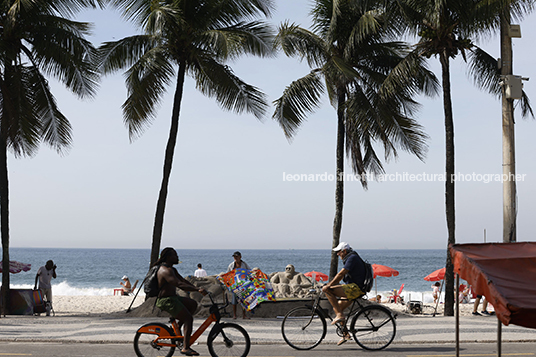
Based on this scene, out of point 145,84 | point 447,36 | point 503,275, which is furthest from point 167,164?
point 503,275

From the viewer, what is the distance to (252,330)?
12.2 metres

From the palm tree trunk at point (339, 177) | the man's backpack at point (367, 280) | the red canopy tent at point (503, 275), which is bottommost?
the man's backpack at point (367, 280)

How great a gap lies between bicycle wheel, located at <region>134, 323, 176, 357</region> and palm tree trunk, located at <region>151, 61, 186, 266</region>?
855 centimetres

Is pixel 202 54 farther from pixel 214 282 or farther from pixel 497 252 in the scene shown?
pixel 497 252

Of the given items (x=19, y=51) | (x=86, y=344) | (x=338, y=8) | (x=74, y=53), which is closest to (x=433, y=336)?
(x=86, y=344)

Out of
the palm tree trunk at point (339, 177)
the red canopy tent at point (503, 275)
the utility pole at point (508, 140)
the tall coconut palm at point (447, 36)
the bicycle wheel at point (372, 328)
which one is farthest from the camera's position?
the palm tree trunk at point (339, 177)

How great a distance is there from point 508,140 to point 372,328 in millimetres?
5288

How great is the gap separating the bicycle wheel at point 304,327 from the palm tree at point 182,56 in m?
7.68

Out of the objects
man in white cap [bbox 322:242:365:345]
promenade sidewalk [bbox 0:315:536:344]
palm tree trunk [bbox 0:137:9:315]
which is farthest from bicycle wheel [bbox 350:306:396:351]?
palm tree trunk [bbox 0:137:9:315]

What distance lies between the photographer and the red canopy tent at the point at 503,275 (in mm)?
5086

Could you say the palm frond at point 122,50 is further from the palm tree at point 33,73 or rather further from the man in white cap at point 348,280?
the man in white cap at point 348,280

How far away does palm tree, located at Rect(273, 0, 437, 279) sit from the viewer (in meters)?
18.0

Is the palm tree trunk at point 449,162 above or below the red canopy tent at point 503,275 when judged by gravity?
above

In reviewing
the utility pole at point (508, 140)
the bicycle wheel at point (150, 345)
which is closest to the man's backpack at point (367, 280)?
the bicycle wheel at point (150, 345)
